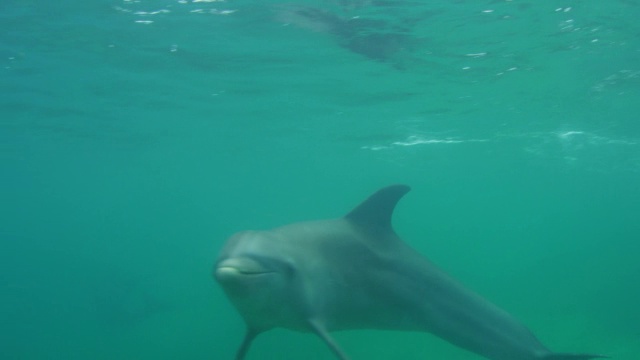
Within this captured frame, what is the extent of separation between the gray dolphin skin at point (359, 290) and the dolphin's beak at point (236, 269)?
0.02 metres

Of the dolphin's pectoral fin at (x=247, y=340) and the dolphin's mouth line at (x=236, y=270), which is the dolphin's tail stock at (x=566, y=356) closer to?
the dolphin's pectoral fin at (x=247, y=340)

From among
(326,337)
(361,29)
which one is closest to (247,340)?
(326,337)

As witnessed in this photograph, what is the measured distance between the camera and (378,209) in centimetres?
754

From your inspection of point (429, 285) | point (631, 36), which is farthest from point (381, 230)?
point (631, 36)

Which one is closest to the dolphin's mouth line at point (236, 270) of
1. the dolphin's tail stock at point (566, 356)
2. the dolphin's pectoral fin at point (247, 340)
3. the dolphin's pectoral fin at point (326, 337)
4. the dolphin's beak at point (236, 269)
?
the dolphin's beak at point (236, 269)

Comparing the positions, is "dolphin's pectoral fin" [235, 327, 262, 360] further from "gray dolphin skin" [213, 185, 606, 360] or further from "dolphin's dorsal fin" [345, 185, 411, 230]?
"dolphin's dorsal fin" [345, 185, 411, 230]

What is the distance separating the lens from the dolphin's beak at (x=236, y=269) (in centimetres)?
530

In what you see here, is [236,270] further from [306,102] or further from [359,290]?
[306,102]

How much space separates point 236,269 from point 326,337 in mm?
1314

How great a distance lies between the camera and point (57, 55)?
669 inches

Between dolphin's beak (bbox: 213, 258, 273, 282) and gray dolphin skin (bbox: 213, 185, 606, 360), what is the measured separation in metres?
0.02

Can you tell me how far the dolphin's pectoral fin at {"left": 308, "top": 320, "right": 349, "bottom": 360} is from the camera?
5793mm

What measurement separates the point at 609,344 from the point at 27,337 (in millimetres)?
29725

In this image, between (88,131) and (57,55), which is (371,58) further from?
(88,131)
